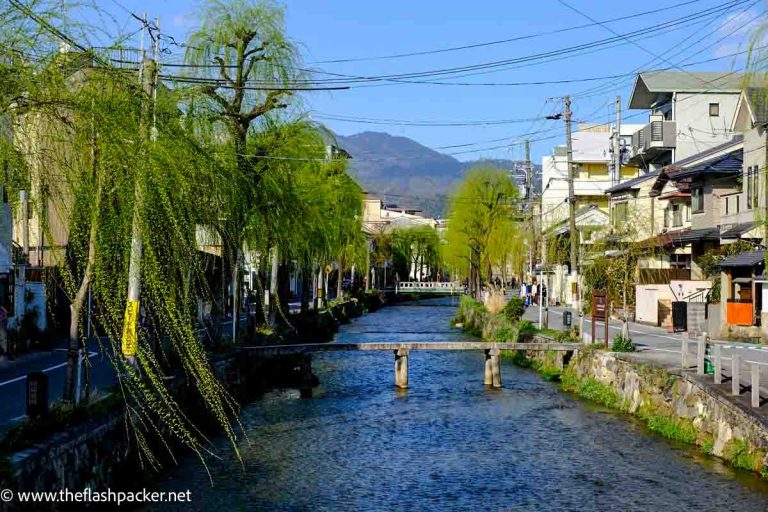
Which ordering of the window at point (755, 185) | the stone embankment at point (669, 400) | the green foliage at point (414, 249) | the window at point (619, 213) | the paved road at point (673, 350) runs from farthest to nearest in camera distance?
1. the green foliage at point (414, 249)
2. the window at point (619, 213)
3. the window at point (755, 185)
4. the paved road at point (673, 350)
5. the stone embankment at point (669, 400)

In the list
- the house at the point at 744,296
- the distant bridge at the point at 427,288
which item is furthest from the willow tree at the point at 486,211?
the house at the point at 744,296

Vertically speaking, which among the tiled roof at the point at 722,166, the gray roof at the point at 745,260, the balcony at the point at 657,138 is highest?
the balcony at the point at 657,138

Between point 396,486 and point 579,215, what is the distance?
45638 mm

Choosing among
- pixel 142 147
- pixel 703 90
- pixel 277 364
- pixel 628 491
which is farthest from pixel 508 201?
pixel 142 147

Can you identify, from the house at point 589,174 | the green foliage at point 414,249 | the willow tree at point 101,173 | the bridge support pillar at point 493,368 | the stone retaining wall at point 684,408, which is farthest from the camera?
the green foliage at point 414,249

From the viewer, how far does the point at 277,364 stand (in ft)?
94.0

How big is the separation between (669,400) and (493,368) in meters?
7.91

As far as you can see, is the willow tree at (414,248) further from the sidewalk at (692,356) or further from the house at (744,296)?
the house at (744,296)

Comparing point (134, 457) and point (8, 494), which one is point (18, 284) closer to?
point (134, 457)

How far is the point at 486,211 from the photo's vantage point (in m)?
60.1

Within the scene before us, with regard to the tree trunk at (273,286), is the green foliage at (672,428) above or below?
below

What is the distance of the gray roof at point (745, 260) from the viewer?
29.0 meters

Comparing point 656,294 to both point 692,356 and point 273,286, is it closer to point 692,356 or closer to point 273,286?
point 692,356

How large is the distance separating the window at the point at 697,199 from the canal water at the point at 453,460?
15.4 meters
